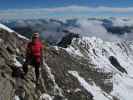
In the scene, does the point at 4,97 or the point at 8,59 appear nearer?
the point at 4,97

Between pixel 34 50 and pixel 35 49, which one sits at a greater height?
pixel 35 49

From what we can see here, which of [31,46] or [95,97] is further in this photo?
[95,97]

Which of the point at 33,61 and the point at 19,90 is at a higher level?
the point at 33,61

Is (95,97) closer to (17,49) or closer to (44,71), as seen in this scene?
(44,71)

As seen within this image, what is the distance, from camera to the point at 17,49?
3078 inches

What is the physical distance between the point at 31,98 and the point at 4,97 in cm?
1136

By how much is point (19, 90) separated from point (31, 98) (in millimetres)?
4736

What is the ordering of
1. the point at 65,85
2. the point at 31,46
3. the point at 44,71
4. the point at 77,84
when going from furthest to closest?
the point at 77,84 < the point at 65,85 < the point at 44,71 < the point at 31,46

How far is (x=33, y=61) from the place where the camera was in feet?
158

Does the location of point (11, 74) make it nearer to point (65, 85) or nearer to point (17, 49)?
point (17, 49)

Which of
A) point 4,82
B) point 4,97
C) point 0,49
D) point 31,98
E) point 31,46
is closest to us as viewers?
point 31,46

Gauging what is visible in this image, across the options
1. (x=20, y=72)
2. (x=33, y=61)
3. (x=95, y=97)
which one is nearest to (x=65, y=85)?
(x=95, y=97)

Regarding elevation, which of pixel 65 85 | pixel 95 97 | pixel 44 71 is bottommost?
pixel 95 97

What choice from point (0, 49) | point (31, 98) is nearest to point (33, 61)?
point (31, 98)
